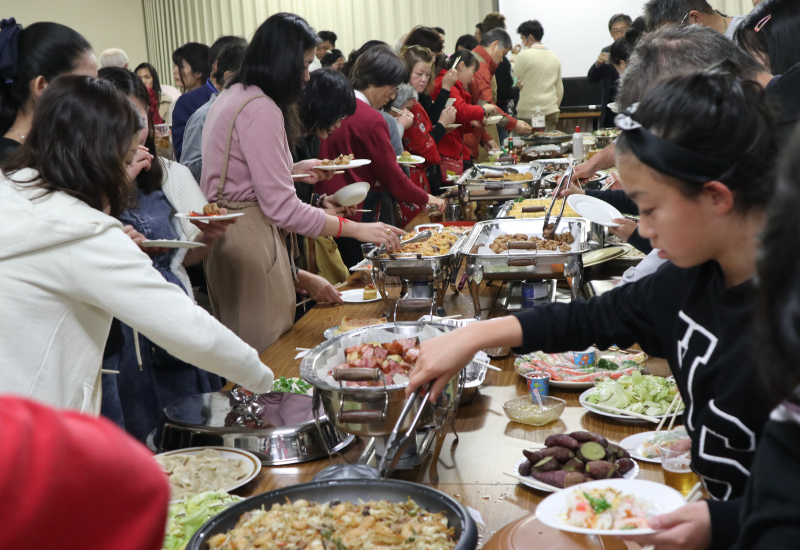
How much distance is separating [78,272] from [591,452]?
2.93ft

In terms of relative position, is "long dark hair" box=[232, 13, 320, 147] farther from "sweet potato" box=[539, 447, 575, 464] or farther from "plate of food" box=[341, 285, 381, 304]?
"sweet potato" box=[539, 447, 575, 464]

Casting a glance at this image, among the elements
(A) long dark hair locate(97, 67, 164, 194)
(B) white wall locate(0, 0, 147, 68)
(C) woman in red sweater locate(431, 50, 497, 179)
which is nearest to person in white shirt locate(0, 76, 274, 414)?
(A) long dark hair locate(97, 67, 164, 194)

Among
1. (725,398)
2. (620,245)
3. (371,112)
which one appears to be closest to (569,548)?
(725,398)

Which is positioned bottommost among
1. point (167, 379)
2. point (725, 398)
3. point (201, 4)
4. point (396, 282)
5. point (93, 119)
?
point (167, 379)

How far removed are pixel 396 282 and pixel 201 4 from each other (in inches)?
321

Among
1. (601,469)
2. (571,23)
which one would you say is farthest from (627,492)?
(571,23)

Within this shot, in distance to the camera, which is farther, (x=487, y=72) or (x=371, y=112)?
(x=487, y=72)

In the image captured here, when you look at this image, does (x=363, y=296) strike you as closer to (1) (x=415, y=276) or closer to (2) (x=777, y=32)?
(1) (x=415, y=276)

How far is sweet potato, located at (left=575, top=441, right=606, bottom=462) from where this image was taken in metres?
1.24

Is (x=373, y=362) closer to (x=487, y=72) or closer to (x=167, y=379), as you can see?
(x=167, y=379)

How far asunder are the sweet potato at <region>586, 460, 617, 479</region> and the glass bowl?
0.28 m

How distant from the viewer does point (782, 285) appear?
1.66ft

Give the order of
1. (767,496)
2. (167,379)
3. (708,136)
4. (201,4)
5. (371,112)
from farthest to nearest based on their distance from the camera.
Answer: (201,4), (371,112), (167,379), (708,136), (767,496)

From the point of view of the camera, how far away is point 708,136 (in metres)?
0.90
